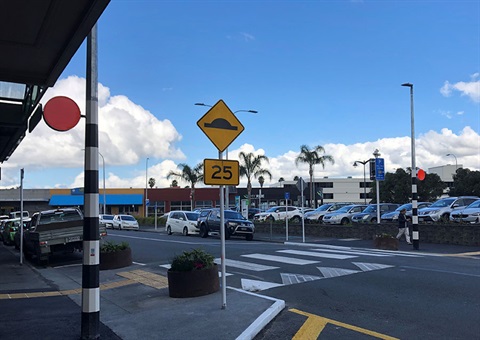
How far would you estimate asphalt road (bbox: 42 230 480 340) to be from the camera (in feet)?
21.3

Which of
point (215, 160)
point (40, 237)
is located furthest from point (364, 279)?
point (40, 237)

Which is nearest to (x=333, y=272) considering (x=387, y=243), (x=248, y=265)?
(x=248, y=265)

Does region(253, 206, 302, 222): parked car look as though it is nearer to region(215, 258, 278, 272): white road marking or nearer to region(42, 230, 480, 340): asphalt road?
region(42, 230, 480, 340): asphalt road

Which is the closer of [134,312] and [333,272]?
[134,312]

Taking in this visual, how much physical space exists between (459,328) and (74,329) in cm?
559

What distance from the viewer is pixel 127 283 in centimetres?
1064

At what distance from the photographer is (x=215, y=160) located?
7387 millimetres

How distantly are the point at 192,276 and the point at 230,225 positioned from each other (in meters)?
16.6

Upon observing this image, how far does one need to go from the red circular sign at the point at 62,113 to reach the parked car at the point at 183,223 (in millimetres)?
24140

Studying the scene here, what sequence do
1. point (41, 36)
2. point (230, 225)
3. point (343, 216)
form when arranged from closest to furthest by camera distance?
point (41, 36) → point (230, 225) → point (343, 216)

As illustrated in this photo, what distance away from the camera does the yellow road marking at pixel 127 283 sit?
377 inches

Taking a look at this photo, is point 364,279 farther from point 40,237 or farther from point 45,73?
point 40,237

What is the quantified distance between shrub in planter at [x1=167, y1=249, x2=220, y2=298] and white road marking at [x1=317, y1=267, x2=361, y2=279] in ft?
11.1

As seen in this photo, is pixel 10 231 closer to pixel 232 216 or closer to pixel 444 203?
pixel 232 216
